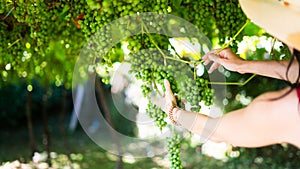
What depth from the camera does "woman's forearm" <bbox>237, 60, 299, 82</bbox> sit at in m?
1.95

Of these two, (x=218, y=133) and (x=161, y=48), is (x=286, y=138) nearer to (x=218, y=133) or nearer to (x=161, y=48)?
(x=218, y=133)

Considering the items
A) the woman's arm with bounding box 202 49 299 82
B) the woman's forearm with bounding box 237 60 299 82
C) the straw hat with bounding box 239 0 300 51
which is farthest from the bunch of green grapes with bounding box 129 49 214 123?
the straw hat with bounding box 239 0 300 51

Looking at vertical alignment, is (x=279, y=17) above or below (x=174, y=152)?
above

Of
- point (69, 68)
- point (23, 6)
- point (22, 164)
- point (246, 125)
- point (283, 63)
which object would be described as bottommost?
point (22, 164)

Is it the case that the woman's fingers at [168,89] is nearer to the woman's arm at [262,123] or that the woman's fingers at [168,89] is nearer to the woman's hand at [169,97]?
the woman's hand at [169,97]

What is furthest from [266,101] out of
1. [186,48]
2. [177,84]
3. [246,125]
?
[186,48]

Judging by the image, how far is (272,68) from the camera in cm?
204

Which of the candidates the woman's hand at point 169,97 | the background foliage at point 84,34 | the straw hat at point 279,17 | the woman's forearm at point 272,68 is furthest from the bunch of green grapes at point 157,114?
the straw hat at point 279,17

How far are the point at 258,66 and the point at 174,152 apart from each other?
22.7 inches

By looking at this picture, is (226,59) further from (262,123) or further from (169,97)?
(262,123)

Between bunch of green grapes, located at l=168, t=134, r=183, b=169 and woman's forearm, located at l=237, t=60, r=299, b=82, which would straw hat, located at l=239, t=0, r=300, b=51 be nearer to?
woman's forearm, located at l=237, t=60, r=299, b=82

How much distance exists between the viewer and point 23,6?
271cm


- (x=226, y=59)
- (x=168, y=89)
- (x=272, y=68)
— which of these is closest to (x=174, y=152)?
(x=168, y=89)

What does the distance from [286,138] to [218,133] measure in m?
0.26
